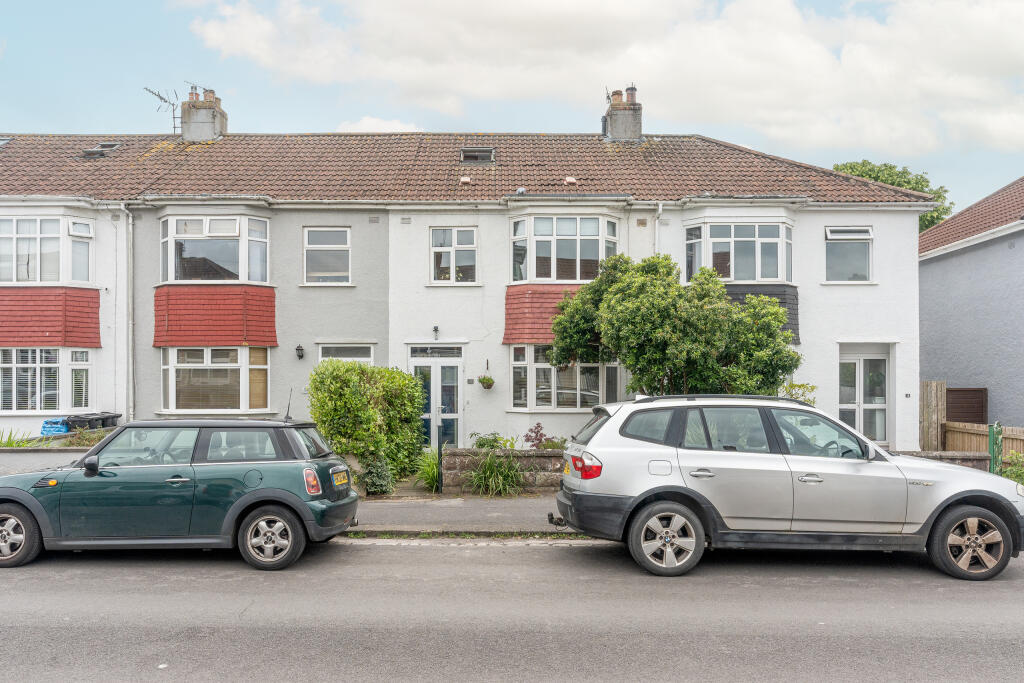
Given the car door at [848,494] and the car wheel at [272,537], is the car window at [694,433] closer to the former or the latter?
the car door at [848,494]

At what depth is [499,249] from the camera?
1600 centimetres

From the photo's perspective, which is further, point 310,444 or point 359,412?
point 359,412

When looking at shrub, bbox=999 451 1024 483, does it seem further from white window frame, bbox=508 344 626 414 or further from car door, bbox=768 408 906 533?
white window frame, bbox=508 344 626 414

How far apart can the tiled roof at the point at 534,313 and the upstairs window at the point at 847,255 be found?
244 inches

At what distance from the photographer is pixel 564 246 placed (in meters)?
15.6

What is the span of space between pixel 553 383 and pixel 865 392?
753 cm

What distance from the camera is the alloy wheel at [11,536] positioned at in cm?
702

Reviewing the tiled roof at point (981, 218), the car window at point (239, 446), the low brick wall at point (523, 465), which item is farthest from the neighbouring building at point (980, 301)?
the car window at point (239, 446)

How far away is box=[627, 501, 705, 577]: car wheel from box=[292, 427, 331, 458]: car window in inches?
141

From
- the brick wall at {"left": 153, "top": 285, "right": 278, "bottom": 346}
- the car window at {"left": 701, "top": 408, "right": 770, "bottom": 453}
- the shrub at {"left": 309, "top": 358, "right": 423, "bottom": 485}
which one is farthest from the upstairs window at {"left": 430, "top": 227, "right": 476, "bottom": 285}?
the car window at {"left": 701, "top": 408, "right": 770, "bottom": 453}

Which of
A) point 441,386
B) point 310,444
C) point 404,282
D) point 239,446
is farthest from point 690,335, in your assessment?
point 404,282

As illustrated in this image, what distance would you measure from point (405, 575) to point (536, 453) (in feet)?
15.4

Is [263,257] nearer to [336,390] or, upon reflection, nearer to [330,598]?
[336,390]

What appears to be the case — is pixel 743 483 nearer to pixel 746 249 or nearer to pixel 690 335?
pixel 690 335
